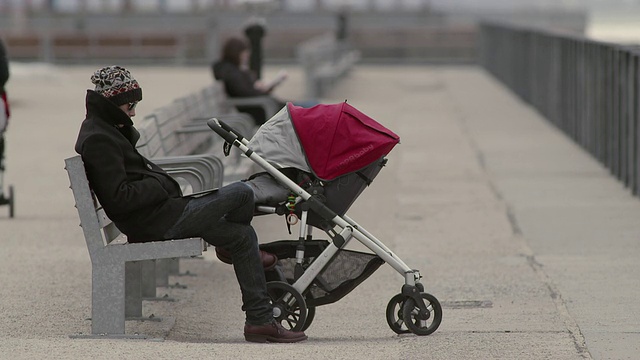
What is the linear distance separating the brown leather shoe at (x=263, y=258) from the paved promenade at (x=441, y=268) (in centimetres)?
38

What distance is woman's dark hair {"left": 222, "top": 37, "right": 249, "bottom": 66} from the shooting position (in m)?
13.5

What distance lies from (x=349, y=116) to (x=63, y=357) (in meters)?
1.79

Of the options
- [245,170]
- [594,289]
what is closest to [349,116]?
[594,289]

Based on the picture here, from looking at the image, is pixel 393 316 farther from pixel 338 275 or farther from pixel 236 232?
pixel 236 232

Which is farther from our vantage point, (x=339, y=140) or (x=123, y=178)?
(x=339, y=140)

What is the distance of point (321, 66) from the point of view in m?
25.9

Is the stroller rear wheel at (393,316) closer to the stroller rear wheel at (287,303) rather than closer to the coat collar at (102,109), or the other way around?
the stroller rear wheel at (287,303)

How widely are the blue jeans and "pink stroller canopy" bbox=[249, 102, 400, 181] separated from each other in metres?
0.34

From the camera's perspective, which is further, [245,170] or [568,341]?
[245,170]

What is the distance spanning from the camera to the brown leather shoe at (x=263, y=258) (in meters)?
6.82

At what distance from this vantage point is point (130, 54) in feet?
124

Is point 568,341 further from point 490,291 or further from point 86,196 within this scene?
point 86,196

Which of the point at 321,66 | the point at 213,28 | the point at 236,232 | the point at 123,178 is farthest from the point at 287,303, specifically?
the point at 213,28

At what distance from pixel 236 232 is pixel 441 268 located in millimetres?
2527
